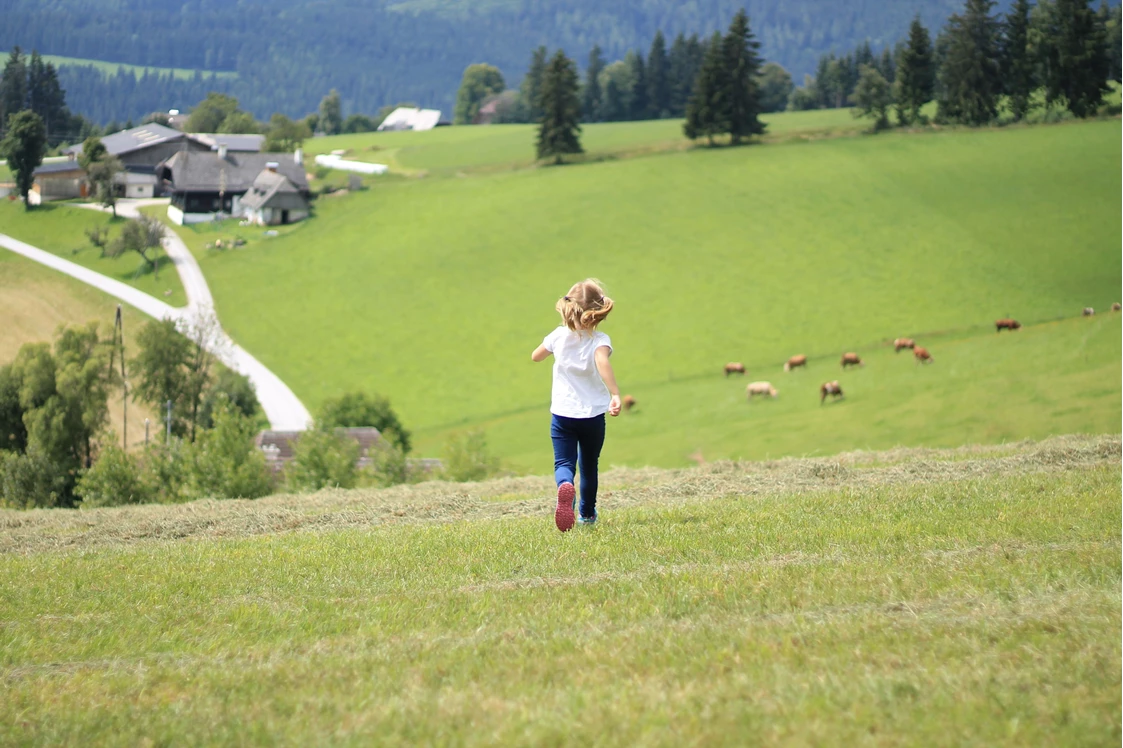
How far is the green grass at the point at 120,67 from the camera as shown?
62272mm

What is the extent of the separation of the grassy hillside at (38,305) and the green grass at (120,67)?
14.9 metres

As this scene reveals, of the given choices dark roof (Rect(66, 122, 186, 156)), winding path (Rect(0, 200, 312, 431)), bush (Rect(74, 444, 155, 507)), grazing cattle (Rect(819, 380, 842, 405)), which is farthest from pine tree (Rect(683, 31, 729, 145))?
bush (Rect(74, 444, 155, 507))

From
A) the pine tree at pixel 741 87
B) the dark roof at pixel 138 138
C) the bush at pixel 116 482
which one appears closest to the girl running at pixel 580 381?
the bush at pixel 116 482

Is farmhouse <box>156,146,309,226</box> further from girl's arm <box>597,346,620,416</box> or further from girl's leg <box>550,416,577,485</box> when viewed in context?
girl's arm <box>597,346,620,416</box>

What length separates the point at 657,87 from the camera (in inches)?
5551

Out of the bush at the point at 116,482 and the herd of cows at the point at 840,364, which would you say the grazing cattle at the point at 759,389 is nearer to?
the herd of cows at the point at 840,364

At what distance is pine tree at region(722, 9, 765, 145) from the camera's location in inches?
4117

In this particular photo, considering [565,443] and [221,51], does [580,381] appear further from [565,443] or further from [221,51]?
[221,51]

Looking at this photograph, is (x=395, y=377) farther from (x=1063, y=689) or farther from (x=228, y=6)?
(x=1063, y=689)

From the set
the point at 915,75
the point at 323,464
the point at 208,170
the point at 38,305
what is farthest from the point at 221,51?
the point at 915,75

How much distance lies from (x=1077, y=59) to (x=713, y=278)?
4683 cm

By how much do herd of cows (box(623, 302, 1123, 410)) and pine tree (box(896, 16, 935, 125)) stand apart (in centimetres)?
4470

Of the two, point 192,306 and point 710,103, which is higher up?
point 710,103

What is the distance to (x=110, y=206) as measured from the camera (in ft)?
201
